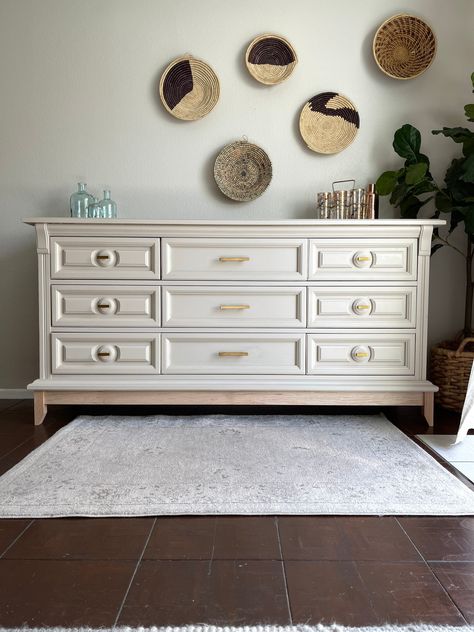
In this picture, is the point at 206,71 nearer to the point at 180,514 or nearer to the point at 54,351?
the point at 54,351

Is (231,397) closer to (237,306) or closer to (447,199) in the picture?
(237,306)

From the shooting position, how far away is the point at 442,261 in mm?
2918

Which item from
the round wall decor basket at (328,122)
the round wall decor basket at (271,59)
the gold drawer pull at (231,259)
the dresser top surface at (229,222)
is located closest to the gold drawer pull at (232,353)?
the gold drawer pull at (231,259)

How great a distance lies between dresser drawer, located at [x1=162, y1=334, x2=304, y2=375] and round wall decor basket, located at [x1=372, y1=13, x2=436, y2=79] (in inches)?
61.4

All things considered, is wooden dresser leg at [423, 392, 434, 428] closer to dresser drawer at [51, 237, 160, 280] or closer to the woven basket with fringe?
the woven basket with fringe

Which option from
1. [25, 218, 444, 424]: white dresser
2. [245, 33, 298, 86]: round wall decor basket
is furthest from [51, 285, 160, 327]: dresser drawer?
[245, 33, 298, 86]: round wall decor basket

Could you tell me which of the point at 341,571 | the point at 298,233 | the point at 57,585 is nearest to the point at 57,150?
the point at 298,233

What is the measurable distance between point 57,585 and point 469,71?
2981 mm

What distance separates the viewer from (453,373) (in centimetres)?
258

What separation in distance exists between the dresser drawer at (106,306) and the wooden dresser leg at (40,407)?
319 mm

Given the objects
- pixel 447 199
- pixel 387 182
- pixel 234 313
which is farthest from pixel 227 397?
pixel 447 199

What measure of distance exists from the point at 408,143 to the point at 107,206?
4.96 feet

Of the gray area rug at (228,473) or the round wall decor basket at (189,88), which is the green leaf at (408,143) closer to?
the round wall decor basket at (189,88)

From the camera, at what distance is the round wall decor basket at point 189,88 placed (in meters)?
2.81
